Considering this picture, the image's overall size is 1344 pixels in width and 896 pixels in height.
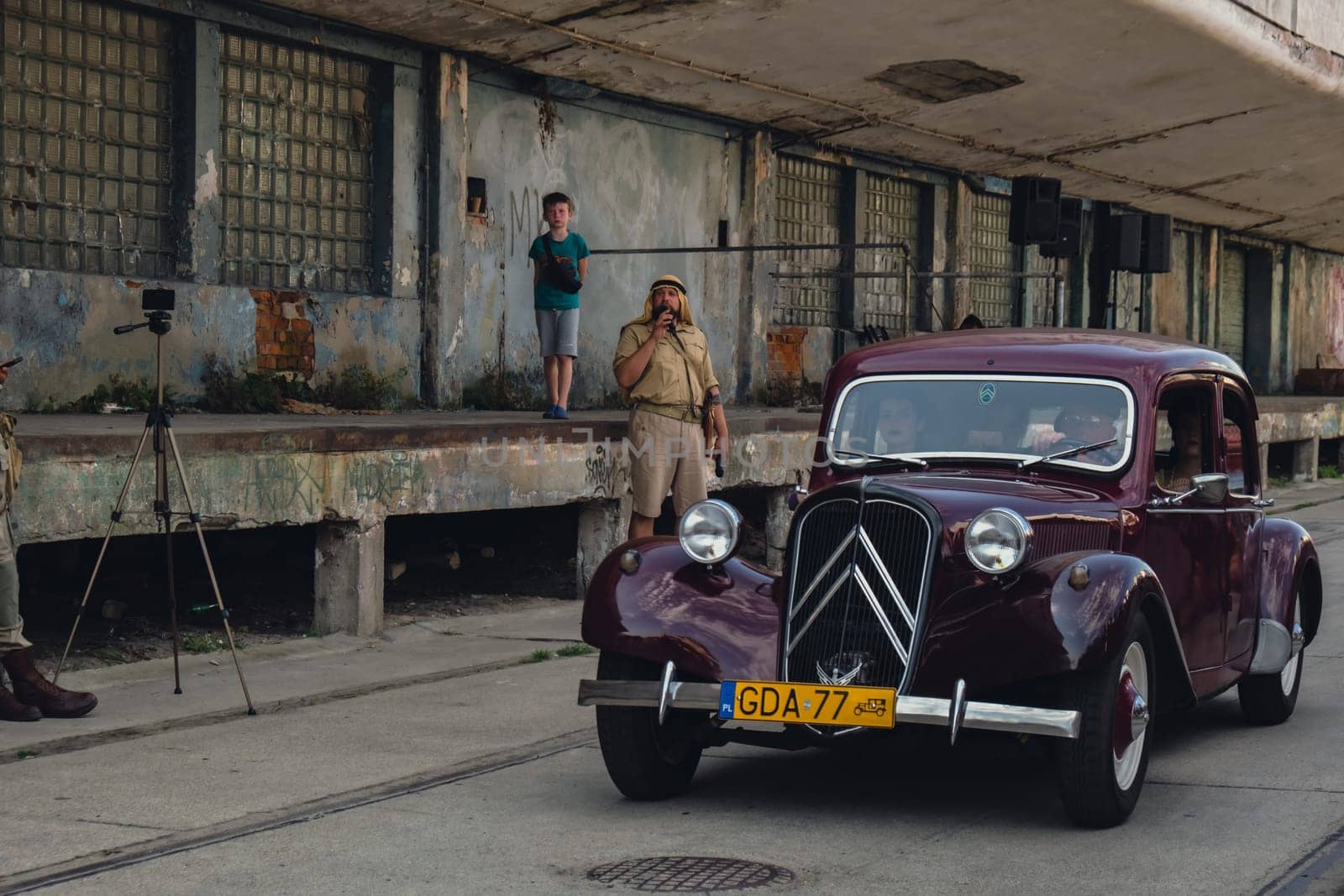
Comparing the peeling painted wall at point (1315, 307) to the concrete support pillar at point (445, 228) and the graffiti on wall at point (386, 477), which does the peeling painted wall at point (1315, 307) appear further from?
the graffiti on wall at point (386, 477)

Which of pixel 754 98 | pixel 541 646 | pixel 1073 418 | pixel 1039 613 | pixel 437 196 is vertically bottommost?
pixel 541 646

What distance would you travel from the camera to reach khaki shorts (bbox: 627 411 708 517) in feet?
35.9

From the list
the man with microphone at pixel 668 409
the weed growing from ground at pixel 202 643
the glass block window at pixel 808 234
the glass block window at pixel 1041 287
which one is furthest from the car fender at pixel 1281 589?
the glass block window at pixel 1041 287

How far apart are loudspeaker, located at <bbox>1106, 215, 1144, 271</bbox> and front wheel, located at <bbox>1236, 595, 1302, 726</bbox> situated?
894cm

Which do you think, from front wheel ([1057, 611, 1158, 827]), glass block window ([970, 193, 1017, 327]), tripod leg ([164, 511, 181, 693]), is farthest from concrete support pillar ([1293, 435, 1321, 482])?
front wheel ([1057, 611, 1158, 827])

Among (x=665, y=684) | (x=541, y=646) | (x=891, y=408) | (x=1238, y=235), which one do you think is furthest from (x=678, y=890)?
(x=1238, y=235)

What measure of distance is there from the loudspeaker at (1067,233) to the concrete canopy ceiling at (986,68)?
68.5 inches

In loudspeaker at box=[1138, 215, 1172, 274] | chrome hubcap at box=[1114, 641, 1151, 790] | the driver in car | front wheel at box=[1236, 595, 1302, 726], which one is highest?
loudspeaker at box=[1138, 215, 1172, 274]

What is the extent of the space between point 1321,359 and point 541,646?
90.6 feet

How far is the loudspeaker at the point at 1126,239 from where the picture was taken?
639 inches

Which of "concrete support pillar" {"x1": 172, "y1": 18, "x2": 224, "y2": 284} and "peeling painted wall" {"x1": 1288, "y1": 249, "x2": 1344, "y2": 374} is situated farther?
"peeling painted wall" {"x1": 1288, "y1": 249, "x2": 1344, "y2": 374}

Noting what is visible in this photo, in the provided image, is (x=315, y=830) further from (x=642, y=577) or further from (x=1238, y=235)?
(x=1238, y=235)

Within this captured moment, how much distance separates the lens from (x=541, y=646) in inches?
397

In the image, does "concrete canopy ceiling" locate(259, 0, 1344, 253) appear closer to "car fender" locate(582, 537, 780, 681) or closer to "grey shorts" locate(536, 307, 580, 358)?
"grey shorts" locate(536, 307, 580, 358)
